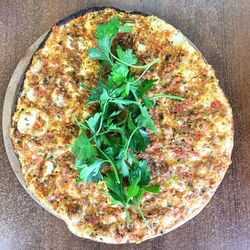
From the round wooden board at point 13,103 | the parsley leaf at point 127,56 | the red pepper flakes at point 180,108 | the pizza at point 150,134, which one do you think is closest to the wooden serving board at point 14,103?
the round wooden board at point 13,103

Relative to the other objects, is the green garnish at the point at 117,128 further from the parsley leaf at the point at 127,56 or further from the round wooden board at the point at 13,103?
the round wooden board at the point at 13,103

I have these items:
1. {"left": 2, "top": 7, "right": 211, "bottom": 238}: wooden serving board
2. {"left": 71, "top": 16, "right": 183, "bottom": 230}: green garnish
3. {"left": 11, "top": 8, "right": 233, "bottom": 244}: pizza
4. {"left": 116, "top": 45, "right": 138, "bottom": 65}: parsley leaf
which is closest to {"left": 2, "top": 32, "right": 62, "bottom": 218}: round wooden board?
{"left": 2, "top": 7, "right": 211, "bottom": 238}: wooden serving board

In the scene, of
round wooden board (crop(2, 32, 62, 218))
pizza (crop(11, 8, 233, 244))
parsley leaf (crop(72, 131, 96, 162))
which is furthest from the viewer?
round wooden board (crop(2, 32, 62, 218))

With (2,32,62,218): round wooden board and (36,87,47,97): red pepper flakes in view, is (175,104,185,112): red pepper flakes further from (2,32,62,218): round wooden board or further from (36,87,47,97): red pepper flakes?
(2,32,62,218): round wooden board

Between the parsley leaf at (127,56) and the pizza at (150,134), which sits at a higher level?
the parsley leaf at (127,56)

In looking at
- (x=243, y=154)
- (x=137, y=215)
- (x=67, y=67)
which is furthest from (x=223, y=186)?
(x=67, y=67)

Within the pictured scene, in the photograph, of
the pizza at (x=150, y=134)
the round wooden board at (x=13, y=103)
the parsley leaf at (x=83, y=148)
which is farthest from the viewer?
the round wooden board at (x=13, y=103)

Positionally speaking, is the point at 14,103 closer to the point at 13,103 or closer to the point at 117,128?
the point at 13,103
